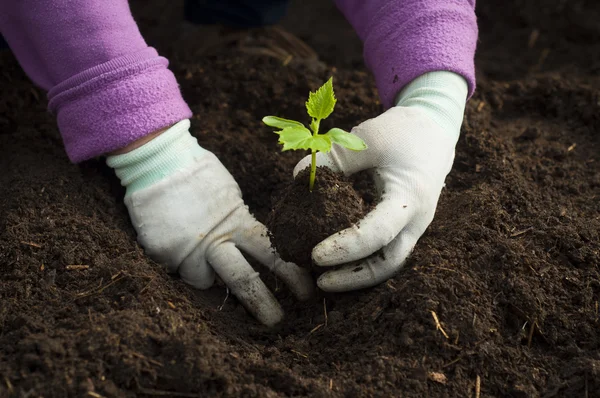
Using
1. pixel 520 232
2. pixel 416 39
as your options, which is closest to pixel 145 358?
pixel 520 232

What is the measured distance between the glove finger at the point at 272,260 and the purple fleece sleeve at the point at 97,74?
1.33ft

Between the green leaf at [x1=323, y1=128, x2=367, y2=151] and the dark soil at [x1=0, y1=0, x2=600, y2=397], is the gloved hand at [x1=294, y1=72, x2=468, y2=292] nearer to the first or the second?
the dark soil at [x1=0, y1=0, x2=600, y2=397]

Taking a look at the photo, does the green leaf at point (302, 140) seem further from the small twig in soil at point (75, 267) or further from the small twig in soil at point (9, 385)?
the small twig in soil at point (9, 385)

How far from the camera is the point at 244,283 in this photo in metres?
1.80

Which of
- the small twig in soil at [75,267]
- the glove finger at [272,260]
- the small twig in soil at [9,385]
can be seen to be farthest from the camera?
the glove finger at [272,260]

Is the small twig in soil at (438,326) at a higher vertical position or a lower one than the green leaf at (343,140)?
lower

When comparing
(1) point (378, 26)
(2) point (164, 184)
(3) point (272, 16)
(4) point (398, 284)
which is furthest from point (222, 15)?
(4) point (398, 284)

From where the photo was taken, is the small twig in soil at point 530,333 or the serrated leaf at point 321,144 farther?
the small twig in soil at point 530,333

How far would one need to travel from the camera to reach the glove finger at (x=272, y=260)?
5.87 ft

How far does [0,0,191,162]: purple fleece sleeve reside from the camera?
5.90ft

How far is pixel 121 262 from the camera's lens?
5.48 feet

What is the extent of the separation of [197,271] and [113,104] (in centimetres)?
54

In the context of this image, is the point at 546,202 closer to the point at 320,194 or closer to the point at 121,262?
the point at 320,194

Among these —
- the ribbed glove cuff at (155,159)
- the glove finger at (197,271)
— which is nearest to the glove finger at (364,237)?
the glove finger at (197,271)
